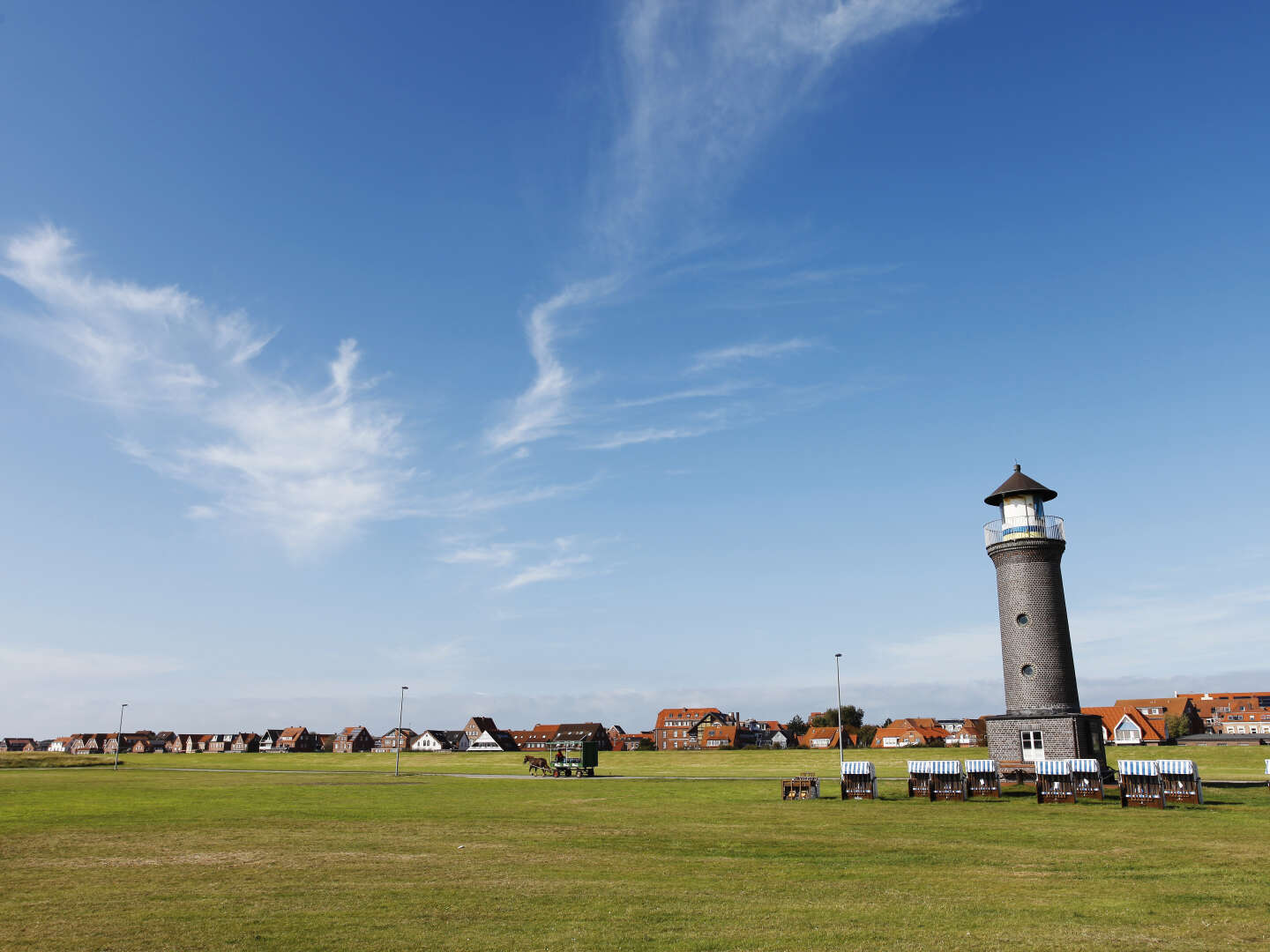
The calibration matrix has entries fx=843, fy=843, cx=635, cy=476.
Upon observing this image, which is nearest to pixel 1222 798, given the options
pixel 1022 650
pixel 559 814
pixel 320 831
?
pixel 1022 650

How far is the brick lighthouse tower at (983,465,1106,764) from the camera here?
40.8m

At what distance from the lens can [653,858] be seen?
18344 mm

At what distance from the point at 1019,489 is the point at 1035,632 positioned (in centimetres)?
729

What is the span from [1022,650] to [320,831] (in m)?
33.7

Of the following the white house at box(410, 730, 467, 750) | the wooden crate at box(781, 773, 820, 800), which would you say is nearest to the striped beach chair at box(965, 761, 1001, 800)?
the wooden crate at box(781, 773, 820, 800)

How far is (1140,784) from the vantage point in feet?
100

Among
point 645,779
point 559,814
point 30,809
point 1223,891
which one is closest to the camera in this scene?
point 1223,891

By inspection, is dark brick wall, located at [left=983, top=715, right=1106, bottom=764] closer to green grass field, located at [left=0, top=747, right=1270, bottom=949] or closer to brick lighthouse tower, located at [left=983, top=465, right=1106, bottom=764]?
brick lighthouse tower, located at [left=983, top=465, right=1106, bottom=764]

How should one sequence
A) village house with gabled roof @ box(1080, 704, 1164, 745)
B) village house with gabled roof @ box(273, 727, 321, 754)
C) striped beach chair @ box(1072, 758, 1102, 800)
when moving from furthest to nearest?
village house with gabled roof @ box(273, 727, 321, 754), village house with gabled roof @ box(1080, 704, 1164, 745), striped beach chair @ box(1072, 758, 1102, 800)

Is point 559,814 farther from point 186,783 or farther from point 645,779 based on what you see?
point 186,783

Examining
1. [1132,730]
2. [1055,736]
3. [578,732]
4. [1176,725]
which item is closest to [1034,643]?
[1055,736]

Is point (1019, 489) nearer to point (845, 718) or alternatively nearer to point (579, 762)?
point (579, 762)

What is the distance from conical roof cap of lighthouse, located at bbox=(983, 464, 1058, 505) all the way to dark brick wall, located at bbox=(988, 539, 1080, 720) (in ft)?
8.31

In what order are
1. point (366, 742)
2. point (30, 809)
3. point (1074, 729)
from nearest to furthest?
point (30, 809), point (1074, 729), point (366, 742)
